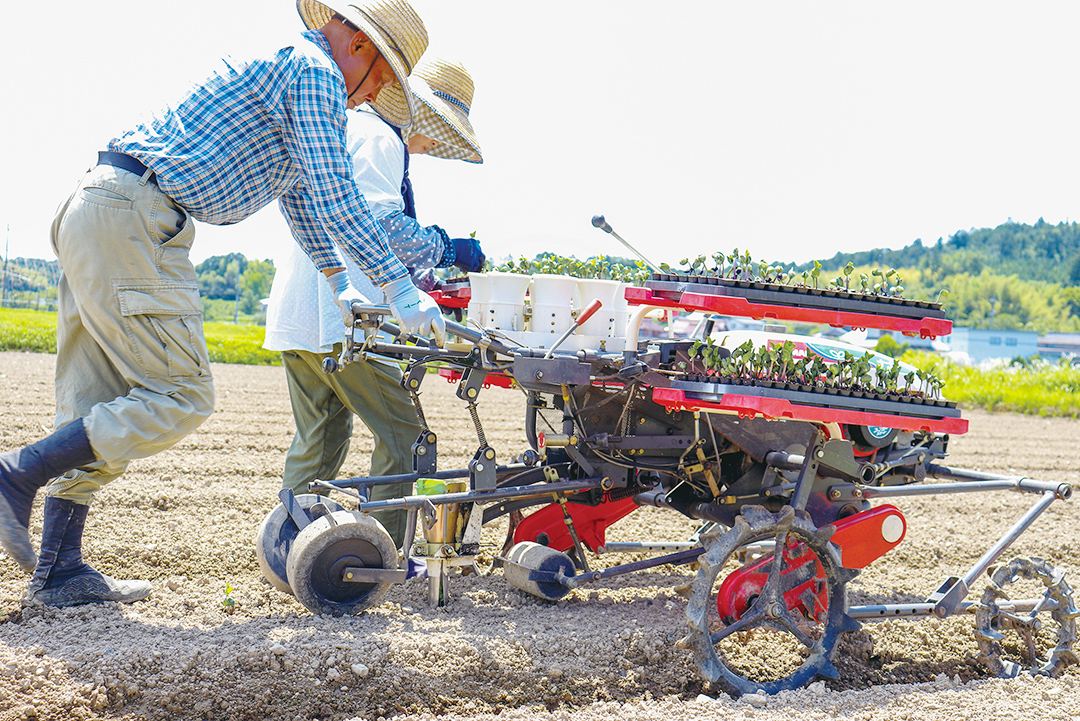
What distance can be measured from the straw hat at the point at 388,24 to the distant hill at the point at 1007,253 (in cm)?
11703

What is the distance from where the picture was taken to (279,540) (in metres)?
2.91

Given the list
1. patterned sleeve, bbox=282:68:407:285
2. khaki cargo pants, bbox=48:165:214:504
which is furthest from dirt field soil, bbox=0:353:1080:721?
patterned sleeve, bbox=282:68:407:285

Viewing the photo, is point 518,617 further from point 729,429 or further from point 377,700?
point 729,429

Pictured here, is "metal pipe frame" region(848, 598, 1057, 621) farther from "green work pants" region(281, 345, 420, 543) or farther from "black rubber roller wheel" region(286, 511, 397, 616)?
"green work pants" region(281, 345, 420, 543)

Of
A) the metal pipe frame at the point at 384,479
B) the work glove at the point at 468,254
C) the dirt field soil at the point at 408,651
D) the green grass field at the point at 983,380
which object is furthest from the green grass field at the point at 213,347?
the metal pipe frame at the point at 384,479

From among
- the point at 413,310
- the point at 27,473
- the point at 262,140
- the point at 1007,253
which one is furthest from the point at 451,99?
the point at 1007,253

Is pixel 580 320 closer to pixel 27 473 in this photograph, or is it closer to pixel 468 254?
pixel 468 254

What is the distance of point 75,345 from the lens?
2.72 metres

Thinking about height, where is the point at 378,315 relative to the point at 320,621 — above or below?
above

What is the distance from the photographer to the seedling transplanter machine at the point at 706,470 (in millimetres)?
2715

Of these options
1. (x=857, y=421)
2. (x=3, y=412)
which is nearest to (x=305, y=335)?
(x=857, y=421)

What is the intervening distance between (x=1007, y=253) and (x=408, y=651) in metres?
151

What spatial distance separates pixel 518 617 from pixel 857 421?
1380 mm

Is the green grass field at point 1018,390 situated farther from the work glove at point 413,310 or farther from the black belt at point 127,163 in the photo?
the black belt at point 127,163
